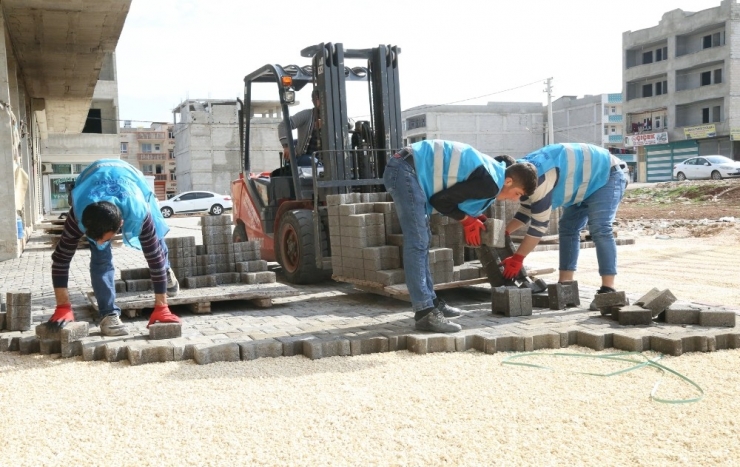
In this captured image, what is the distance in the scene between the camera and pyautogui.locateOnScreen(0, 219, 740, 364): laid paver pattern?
496 cm

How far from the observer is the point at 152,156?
92.3 metres

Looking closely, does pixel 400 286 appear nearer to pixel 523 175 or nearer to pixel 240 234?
pixel 523 175

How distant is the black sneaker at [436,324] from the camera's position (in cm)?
540

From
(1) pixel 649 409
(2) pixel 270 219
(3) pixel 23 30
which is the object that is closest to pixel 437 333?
(1) pixel 649 409

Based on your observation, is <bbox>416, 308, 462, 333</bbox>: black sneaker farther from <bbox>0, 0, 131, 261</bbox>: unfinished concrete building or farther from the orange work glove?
<bbox>0, 0, 131, 261</bbox>: unfinished concrete building

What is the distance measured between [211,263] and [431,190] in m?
3.14

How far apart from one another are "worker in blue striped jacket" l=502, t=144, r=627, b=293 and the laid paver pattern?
0.56m

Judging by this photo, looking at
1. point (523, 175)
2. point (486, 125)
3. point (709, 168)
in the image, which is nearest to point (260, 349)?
point (523, 175)

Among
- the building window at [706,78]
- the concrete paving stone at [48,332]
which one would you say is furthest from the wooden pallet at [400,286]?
the building window at [706,78]

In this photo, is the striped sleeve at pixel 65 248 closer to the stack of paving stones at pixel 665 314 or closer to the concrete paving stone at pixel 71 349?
the concrete paving stone at pixel 71 349

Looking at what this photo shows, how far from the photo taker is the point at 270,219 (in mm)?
9672

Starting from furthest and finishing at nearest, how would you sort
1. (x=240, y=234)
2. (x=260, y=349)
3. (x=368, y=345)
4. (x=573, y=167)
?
(x=240, y=234), (x=573, y=167), (x=368, y=345), (x=260, y=349)

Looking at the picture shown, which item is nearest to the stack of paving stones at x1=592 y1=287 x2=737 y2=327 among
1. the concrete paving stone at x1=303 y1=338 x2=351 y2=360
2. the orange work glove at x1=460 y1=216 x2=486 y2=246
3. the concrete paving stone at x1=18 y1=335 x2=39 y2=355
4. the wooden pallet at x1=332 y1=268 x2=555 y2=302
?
the orange work glove at x1=460 y1=216 x2=486 y2=246

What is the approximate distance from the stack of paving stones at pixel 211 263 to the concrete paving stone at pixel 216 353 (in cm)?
255
